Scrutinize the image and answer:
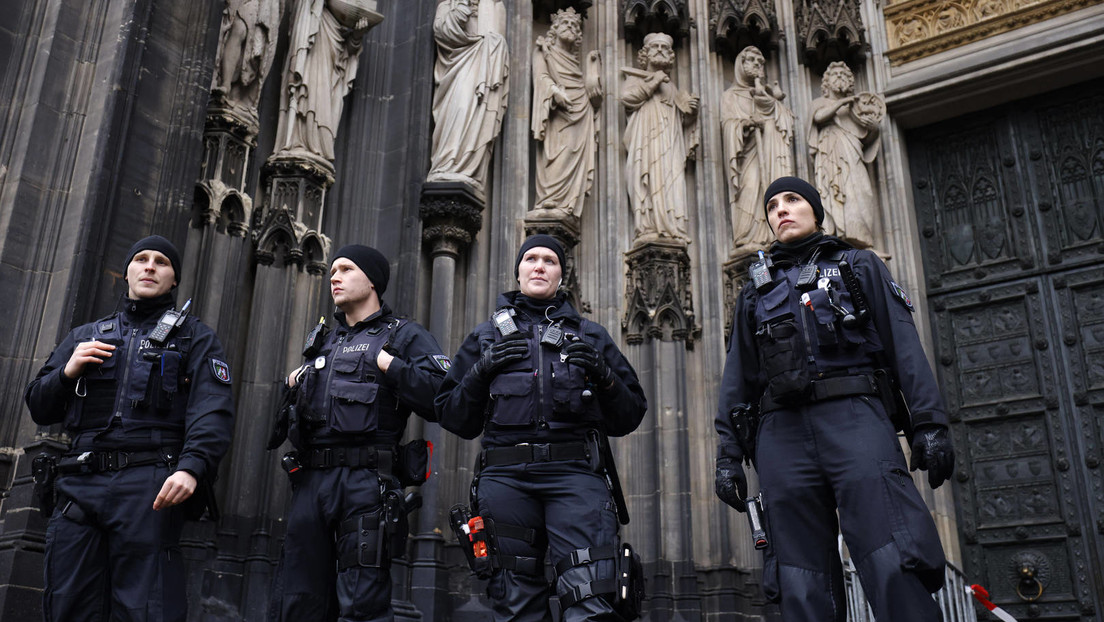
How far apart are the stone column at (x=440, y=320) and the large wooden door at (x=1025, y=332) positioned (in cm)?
443

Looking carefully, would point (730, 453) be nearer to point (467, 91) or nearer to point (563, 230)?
point (563, 230)

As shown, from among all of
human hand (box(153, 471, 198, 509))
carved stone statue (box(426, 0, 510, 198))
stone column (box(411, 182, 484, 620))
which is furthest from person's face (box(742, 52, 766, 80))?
human hand (box(153, 471, 198, 509))

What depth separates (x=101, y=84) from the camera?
5102mm

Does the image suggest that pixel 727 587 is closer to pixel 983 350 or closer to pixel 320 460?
pixel 983 350

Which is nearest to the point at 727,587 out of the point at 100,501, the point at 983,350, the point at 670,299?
the point at 670,299

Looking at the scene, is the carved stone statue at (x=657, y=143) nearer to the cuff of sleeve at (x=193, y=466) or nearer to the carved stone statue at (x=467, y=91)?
the carved stone statue at (x=467, y=91)

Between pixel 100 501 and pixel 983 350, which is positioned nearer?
pixel 100 501

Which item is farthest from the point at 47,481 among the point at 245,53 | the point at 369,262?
the point at 245,53

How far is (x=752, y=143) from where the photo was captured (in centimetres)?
858

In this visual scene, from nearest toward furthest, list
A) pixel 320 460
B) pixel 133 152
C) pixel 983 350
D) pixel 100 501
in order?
pixel 100 501 < pixel 320 460 < pixel 133 152 < pixel 983 350

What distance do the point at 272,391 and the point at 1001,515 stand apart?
19.6ft

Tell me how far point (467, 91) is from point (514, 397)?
433 cm

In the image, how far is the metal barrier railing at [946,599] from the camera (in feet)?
19.9

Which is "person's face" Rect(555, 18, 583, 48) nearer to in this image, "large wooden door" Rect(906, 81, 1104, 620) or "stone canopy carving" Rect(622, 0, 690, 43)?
"stone canopy carving" Rect(622, 0, 690, 43)
